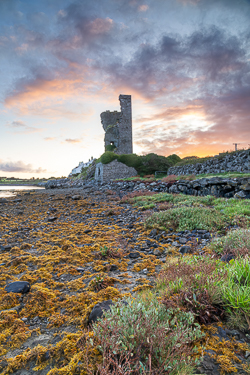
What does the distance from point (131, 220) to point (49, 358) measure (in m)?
6.92

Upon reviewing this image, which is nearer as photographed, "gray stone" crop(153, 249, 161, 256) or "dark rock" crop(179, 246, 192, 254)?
"dark rock" crop(179, 246, 192, 254)

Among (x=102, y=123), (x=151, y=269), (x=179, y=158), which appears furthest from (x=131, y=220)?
(x=102, y=123)

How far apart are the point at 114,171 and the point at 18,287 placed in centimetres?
2841

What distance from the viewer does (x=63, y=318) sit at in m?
2.88

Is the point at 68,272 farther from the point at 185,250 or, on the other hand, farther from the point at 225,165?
the point at 225,165

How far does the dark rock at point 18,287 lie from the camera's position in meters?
3.61

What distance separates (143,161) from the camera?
32.9m

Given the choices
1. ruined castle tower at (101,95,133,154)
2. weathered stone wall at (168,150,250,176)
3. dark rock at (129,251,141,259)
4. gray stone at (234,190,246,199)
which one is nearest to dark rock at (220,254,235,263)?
dark rock at (129,251,141,259)

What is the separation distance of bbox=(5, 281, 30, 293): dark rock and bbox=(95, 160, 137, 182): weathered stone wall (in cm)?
2780

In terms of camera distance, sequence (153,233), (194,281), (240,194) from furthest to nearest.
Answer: (240,194)
(153,233)
(194,281)

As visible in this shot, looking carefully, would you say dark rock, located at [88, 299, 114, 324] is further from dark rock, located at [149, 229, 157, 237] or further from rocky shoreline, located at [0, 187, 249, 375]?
dark rock, located at [149, 229, 157, 237]

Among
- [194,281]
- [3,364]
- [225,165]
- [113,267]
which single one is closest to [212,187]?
[225,165]

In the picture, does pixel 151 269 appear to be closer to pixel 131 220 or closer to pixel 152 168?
pixel 131 220

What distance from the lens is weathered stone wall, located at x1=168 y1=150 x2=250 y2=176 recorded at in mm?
15834
